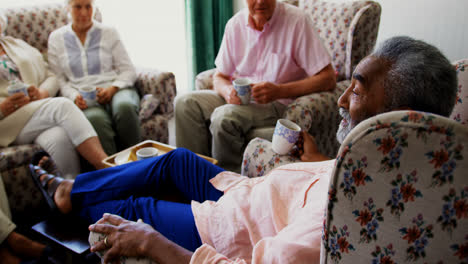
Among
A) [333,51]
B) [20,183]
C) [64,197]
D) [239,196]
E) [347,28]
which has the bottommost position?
[20,183]

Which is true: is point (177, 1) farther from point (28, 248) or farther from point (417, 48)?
point (417, 48)

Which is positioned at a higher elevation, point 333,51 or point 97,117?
point 333,51

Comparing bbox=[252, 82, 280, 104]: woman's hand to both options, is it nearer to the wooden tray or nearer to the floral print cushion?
the wooden tray

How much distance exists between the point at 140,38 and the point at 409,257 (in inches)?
126

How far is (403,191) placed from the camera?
19.1 inches

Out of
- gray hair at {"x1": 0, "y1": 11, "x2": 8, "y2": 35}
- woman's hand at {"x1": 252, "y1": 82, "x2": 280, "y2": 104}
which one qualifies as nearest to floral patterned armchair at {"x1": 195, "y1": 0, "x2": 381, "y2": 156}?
woman's hand at {"x1": 252, "y1": 82, "x2": 280, "y2": 104}

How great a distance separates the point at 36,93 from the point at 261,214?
66.3 inches

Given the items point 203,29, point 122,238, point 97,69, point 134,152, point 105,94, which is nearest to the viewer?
point 122,238

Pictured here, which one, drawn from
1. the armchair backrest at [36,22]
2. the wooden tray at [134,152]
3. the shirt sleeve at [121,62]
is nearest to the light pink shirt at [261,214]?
the wooden tray at [134,152]

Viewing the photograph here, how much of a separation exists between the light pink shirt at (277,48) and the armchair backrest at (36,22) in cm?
110

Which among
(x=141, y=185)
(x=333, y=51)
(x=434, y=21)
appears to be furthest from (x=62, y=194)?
(x=434, y=21)

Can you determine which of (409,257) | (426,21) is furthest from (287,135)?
(426,21)

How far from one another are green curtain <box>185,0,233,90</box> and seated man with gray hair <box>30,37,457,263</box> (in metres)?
2.22

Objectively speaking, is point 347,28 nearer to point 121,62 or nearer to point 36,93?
point 121,62
